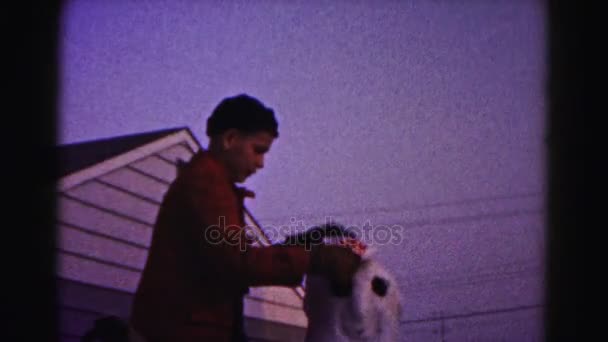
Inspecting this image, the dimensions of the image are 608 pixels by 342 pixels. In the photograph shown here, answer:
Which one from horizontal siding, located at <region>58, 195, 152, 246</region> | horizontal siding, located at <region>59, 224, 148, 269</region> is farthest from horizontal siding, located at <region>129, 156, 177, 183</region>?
horizontal siding, located at <region>59, 224, 148, 269</region>

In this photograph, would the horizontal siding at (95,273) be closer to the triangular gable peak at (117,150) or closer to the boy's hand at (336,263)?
the triangular gable peak at (117,150)

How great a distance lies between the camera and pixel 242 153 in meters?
2.22

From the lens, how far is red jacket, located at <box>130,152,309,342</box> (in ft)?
6.47

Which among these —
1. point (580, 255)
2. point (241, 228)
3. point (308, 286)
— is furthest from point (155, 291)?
point (580, 255)

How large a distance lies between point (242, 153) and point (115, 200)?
2426 mm

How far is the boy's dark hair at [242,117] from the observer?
2229 millimetres

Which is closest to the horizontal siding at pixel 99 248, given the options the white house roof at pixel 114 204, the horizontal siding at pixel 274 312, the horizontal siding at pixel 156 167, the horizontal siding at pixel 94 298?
the white house roof at pixel 114 204

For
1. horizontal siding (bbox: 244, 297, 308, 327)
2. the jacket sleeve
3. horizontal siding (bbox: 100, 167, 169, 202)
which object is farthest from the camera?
horizontal siding (bbox: 244, 297, 308, 327)

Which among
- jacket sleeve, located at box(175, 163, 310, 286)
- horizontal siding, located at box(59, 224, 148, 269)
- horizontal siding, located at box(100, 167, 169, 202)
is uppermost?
horizontal siding, located at box(100, 167, 169, 202)

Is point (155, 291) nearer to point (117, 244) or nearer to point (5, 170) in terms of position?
point (5, 170)

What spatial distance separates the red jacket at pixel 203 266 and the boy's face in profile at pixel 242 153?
4.9 inches

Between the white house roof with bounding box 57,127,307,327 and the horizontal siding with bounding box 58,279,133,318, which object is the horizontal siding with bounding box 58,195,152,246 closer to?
the white house roof with bounding box 57,127,307,327

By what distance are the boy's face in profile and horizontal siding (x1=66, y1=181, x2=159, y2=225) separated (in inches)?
84.4

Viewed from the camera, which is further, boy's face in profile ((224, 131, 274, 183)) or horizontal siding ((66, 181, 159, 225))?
horizontal siding ((66, 181, 159, 225))
